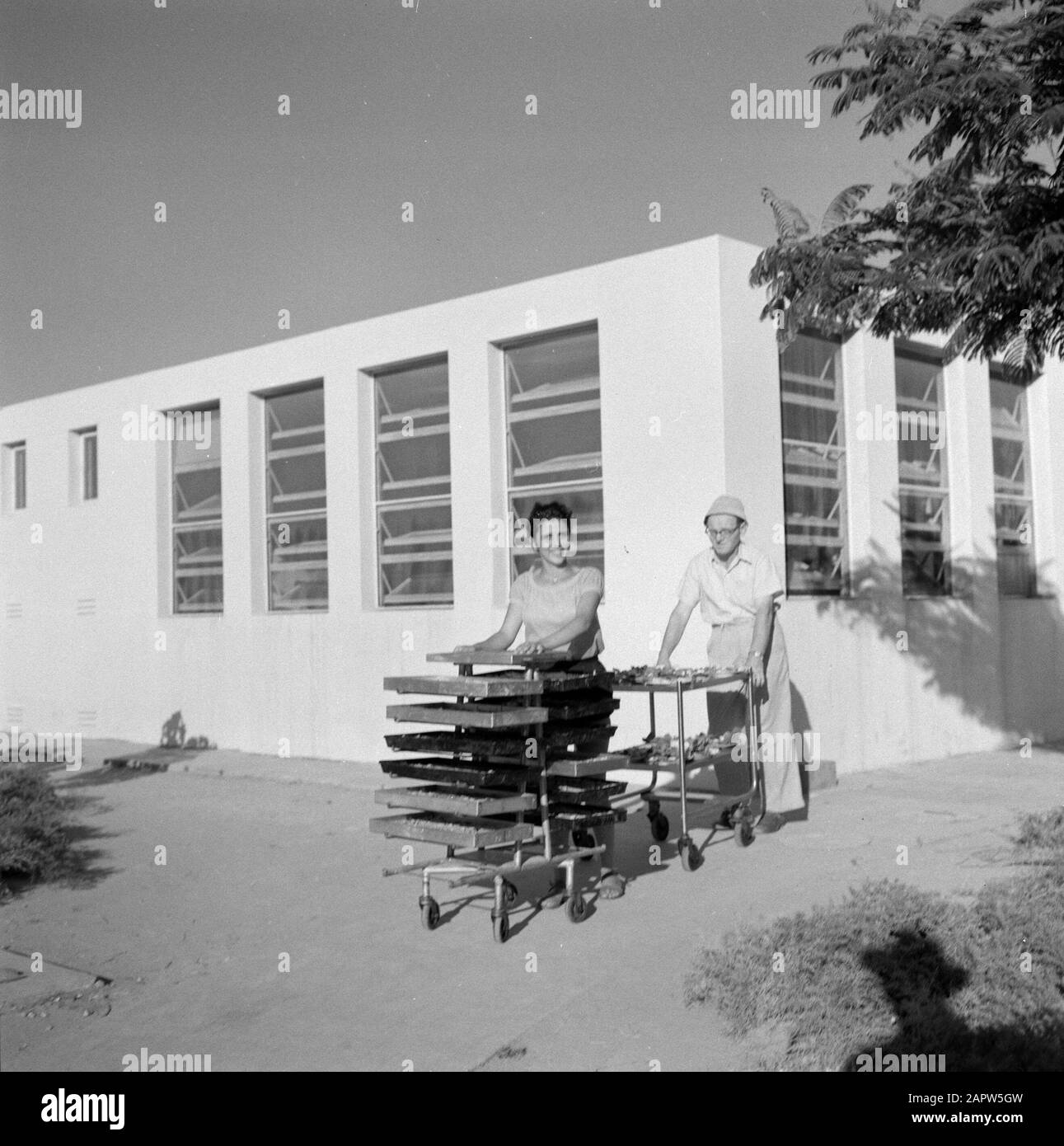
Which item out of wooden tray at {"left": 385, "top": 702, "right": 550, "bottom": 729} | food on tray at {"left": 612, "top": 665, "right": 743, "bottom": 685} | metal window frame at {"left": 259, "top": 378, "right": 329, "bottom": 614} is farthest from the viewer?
metal window frame at {"left": 259, "top": 378, "right": 329, "bottom": 614}

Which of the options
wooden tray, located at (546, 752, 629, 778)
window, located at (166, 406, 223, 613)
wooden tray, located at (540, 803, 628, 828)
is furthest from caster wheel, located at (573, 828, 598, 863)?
window, located at (166, 406, 223, 613)

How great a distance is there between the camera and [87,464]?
1650 cm

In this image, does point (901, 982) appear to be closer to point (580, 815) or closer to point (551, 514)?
point (580, 815)

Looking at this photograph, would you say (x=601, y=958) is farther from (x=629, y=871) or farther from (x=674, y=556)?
(x=674, y=556)

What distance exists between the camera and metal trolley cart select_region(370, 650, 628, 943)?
5809 mm

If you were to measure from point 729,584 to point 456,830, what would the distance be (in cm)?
314

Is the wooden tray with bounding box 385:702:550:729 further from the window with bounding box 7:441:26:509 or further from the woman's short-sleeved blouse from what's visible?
the window with bounding box 7:441:26:509

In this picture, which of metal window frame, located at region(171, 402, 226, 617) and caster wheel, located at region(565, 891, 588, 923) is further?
metal window frame, located at region(171, 402, 226, 617)

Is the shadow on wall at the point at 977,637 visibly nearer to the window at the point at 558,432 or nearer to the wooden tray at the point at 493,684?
Answer: the window at the point at 558,432

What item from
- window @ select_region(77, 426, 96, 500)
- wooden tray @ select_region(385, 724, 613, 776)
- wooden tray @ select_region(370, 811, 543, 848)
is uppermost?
window @ select_region(77, 426, 96, 500)

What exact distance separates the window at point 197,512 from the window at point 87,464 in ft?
6.79

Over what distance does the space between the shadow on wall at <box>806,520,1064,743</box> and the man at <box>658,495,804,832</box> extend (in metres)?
1.95

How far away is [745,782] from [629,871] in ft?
4.52

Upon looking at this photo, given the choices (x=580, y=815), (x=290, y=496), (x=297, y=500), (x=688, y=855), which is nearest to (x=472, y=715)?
Result: (x=580, y=815)
